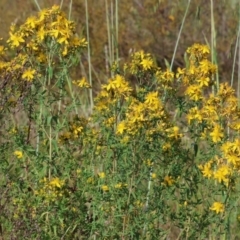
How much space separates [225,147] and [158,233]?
0.45 meters

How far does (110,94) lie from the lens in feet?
8.38

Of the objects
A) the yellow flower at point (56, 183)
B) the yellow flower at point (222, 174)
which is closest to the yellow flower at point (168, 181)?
the yellow flower at point (222, 174)

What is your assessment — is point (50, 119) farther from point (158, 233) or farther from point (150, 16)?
point (150, 16)

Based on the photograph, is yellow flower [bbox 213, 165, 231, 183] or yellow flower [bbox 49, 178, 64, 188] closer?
yellow flower [bbox 213, 165, 231, 183]

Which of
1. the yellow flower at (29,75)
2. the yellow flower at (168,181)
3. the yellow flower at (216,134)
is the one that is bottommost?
the yellow flower at (168,181)

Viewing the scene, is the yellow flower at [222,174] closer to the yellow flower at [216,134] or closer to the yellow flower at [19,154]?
the yellow flower at [216,134]

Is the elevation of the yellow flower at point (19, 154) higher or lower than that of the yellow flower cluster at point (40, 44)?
lower

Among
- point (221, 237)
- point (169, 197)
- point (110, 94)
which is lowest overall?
point (221, 237)

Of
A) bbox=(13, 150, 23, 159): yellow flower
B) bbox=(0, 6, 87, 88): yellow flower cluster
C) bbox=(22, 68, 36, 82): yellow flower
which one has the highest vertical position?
bbox=(0, 6, 87, 88): yellow flower cluster

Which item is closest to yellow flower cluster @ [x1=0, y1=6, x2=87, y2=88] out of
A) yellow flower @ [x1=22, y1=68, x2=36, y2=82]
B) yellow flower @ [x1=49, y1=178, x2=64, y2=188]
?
yellow flower @ [x1=22, y1=68, x2=36, y2=82]

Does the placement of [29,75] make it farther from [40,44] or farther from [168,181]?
[168,181]

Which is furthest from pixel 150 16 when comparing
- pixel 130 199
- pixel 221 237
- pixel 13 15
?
pixel 130 199

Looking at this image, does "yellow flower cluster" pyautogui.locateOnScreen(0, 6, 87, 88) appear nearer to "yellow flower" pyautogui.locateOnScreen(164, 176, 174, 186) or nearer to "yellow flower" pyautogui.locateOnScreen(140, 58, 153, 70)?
"yellow flower" pyautogui.locateOnScreen(140, 58, 153, 70)

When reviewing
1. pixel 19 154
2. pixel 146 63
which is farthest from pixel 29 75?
pixel 146 63
